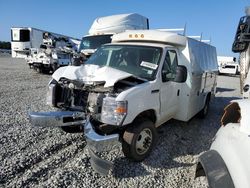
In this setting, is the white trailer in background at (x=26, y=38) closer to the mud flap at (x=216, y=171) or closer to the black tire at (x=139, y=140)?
the black tire at (x=139, y=140)

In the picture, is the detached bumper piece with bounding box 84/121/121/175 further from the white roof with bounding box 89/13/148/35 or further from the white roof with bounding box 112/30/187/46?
the white roof with bounding box 89/13/148/35

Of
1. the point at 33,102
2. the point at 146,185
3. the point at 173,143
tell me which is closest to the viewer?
the point at 146,185

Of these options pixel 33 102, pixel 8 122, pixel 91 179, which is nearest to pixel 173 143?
pixel 91 179

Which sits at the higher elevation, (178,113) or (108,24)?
(108,24)

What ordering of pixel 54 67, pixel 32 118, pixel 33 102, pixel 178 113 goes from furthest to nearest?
pixel 54 67, pixel 33 102, pixel 178 113, pixel 32 118

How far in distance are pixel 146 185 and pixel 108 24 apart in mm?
11693

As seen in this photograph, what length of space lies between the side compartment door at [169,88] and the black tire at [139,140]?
658 millimetres

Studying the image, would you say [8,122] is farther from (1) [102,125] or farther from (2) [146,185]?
(2) [146,185]

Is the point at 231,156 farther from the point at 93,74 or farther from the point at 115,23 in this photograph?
the point at 115,23

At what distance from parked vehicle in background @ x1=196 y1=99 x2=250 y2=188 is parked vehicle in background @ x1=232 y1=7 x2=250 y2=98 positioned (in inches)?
98.0

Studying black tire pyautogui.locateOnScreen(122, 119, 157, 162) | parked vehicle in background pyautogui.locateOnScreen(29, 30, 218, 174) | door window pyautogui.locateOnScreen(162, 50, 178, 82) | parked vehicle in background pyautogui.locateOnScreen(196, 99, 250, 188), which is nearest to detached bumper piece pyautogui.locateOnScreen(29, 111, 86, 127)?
parked vehicle in background pyautogui.locateOnScreen(29, 30, 218, 174)

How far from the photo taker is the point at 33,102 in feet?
28.1

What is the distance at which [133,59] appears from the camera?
16.4ft

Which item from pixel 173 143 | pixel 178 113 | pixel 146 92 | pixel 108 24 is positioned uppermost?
pixel 108 24
